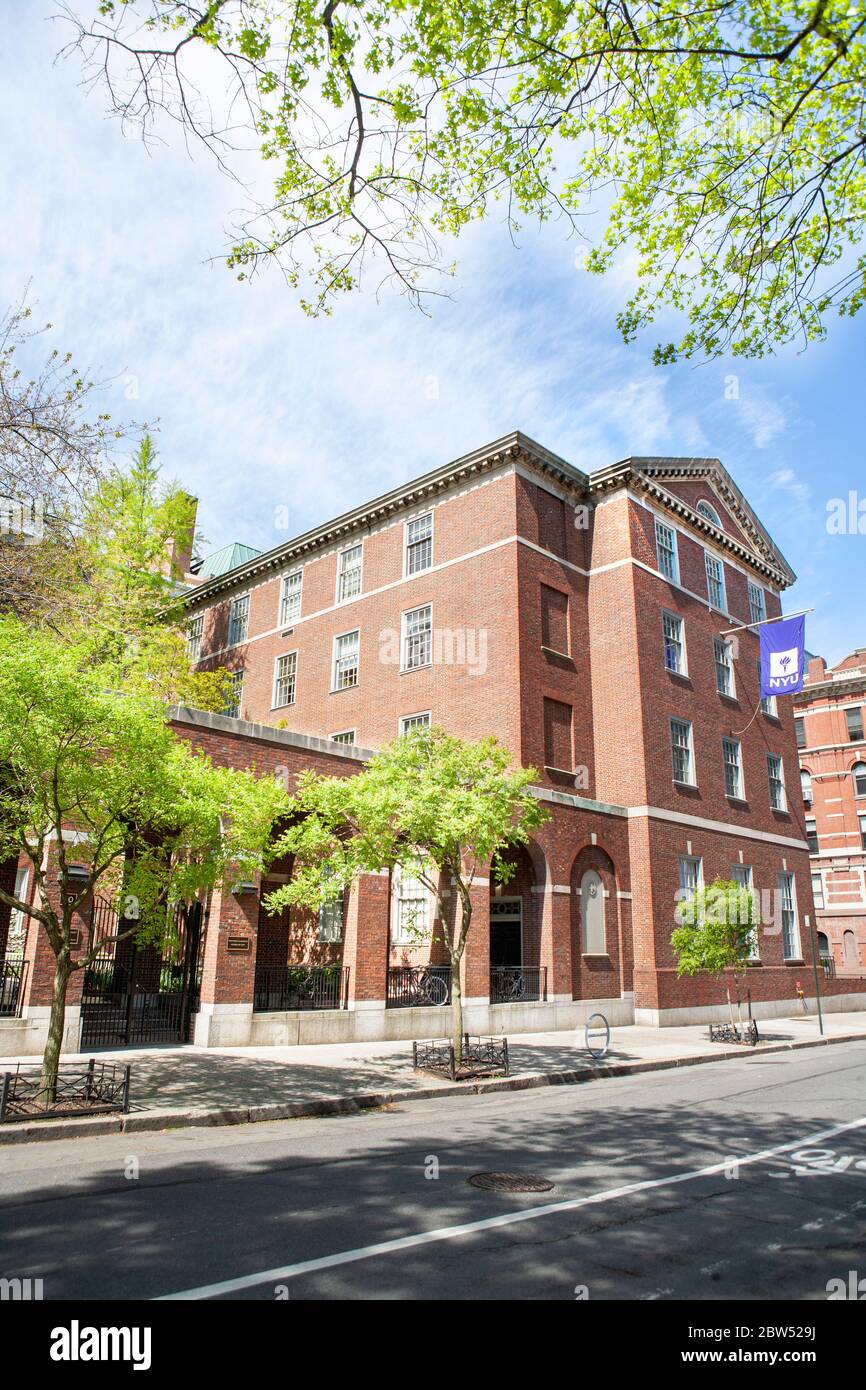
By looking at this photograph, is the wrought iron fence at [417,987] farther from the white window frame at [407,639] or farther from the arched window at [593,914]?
the white window frame at [407,639]

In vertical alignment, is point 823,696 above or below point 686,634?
above

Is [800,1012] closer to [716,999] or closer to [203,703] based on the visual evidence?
[716,999]

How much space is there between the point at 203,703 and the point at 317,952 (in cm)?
1426

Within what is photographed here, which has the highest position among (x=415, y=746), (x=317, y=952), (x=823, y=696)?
(x=823, y=696)

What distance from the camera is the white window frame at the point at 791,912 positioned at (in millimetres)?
33594

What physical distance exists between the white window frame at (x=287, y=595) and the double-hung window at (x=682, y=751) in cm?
1571

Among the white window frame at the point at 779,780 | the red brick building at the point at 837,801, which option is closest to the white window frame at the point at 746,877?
the white window frame at the point at 779,780

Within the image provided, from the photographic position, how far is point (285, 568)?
3675 cm

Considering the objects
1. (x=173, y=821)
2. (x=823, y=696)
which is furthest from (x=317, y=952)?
(x=823, y=696)

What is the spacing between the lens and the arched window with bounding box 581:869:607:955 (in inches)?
1002

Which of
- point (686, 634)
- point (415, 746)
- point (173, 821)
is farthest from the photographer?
point (686, 634)

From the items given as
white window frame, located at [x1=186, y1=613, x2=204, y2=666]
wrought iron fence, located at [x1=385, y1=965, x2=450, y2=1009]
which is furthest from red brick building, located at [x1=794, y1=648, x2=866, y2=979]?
white window frame, located at [x1=186, y1=613, x2=204, y2=666]

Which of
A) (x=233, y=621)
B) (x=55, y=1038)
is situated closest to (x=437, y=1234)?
(x=55, y=1038)

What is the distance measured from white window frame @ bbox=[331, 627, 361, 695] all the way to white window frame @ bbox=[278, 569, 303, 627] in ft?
10.9
